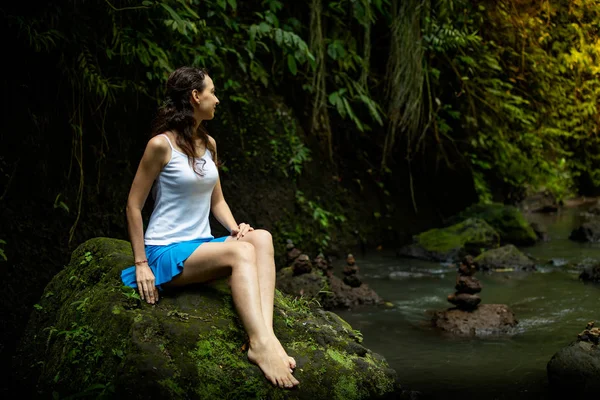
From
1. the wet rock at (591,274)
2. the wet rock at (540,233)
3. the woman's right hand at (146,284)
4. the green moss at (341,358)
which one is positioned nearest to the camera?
the green moss at (341,358)

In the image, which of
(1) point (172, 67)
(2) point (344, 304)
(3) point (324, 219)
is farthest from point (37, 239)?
(3) point (324, 219)

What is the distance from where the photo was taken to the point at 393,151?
11031 millimetres

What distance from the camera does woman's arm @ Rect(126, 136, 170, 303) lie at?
151 inches

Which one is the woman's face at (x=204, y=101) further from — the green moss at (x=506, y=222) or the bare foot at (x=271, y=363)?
the green moss at (x=506, y=222)

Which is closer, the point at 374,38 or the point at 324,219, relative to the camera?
the point at 324,219

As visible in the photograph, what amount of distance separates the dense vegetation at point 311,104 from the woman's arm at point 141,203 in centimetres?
220

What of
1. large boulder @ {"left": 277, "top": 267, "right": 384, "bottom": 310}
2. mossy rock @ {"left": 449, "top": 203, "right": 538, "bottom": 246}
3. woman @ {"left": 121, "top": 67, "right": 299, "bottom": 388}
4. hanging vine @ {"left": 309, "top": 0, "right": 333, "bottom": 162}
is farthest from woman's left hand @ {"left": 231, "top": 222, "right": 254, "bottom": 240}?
mossy rock @ {"left": 449, "top": 203, "right": 538, "bottom": 246}

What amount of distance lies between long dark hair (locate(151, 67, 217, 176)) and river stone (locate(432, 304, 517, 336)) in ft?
10.1

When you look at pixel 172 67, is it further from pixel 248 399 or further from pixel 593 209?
pixel 593 209

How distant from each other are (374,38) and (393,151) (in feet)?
6.01

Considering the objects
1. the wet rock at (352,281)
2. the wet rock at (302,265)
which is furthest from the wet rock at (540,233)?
the wet rock at (302,265)

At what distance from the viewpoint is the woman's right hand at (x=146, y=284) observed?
12.6 ft

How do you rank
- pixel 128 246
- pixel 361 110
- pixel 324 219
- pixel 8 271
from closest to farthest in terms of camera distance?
1. pixel 128 246
2. pixel 8 271
3. pixel 324 219
4. pixel 361 110

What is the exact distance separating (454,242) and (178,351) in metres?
Answer: 6.88
